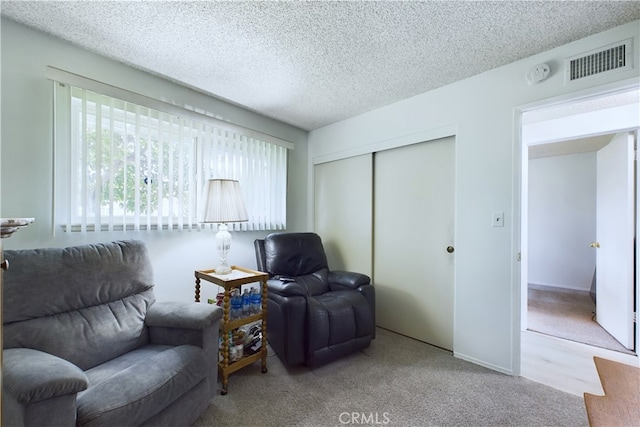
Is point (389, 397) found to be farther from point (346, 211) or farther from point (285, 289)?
point (346, 211)

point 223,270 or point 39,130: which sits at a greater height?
point 39,130

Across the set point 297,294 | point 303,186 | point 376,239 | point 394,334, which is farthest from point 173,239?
point 394,334

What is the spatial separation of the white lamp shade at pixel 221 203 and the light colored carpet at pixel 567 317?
3.31 m

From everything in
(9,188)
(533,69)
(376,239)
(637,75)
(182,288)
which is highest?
(533,69)

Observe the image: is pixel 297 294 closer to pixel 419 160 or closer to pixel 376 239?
pixel 376 239

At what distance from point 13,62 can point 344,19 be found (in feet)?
6.67

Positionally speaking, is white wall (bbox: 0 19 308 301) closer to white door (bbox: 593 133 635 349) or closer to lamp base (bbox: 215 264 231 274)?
lamp base (bbox: 215 264 231 274)

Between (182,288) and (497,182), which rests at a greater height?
(497,182)

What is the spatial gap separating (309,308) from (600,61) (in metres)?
2.55

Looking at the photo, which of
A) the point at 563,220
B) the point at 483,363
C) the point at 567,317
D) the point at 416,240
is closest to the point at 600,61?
the point at 416,240

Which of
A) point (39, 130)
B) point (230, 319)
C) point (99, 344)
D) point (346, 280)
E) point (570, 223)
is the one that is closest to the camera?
point (99, 344)

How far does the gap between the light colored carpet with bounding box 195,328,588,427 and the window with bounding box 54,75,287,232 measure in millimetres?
1408

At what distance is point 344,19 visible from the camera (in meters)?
1.61

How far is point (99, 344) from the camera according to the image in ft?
4.92
